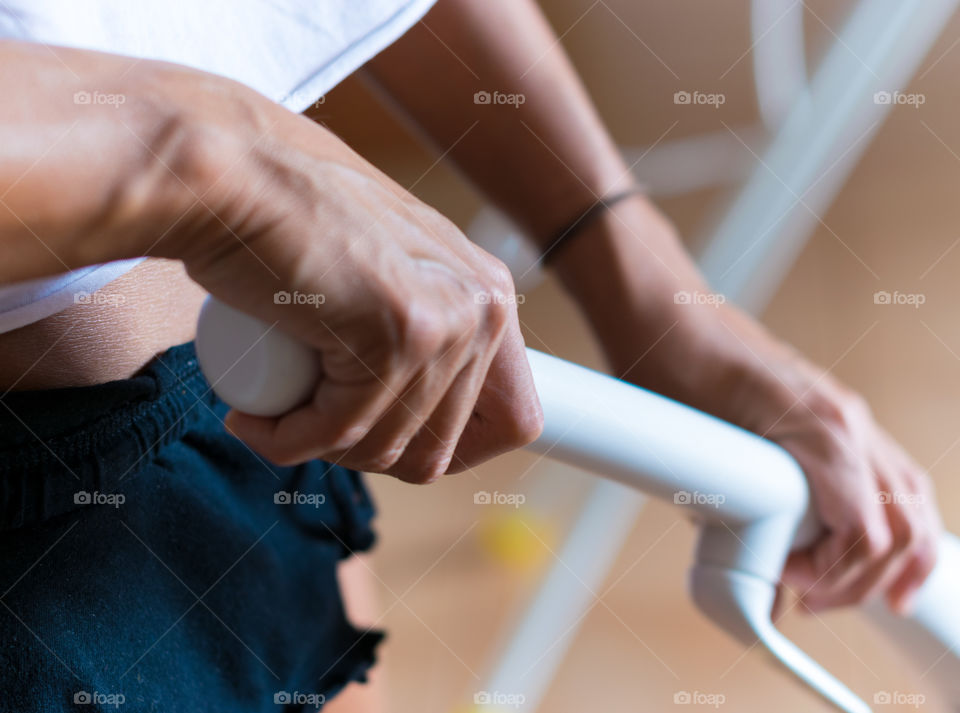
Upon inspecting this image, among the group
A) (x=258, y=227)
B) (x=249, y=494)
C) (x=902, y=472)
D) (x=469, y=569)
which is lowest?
(x=469, y=569)

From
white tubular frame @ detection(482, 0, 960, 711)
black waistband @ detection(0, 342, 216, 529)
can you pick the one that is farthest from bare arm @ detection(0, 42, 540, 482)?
white tubular frame @ detection(482, 0, 960, 711)

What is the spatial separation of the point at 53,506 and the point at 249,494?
143mm

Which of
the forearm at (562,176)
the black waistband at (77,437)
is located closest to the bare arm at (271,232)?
the black waistband at (77,437)

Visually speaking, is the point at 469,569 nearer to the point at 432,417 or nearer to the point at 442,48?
the point at 442,48

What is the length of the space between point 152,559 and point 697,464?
10.4 inches

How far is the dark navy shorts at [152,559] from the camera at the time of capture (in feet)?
1.15

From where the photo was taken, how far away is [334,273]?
0.85 ft

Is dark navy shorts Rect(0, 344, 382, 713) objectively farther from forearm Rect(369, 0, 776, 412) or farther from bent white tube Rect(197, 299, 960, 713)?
forearm Rect(369, 0, 776, 412)

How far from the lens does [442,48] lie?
0.56 meters

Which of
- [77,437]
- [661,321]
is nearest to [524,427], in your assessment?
→ [77,437]

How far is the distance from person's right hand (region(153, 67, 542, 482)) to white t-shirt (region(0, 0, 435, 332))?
80 millimetres

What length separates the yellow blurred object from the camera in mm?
1667

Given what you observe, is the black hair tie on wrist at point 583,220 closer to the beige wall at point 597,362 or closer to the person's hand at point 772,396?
the person's hand at point 772,396

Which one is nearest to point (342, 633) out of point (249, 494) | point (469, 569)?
point (249, 494)
